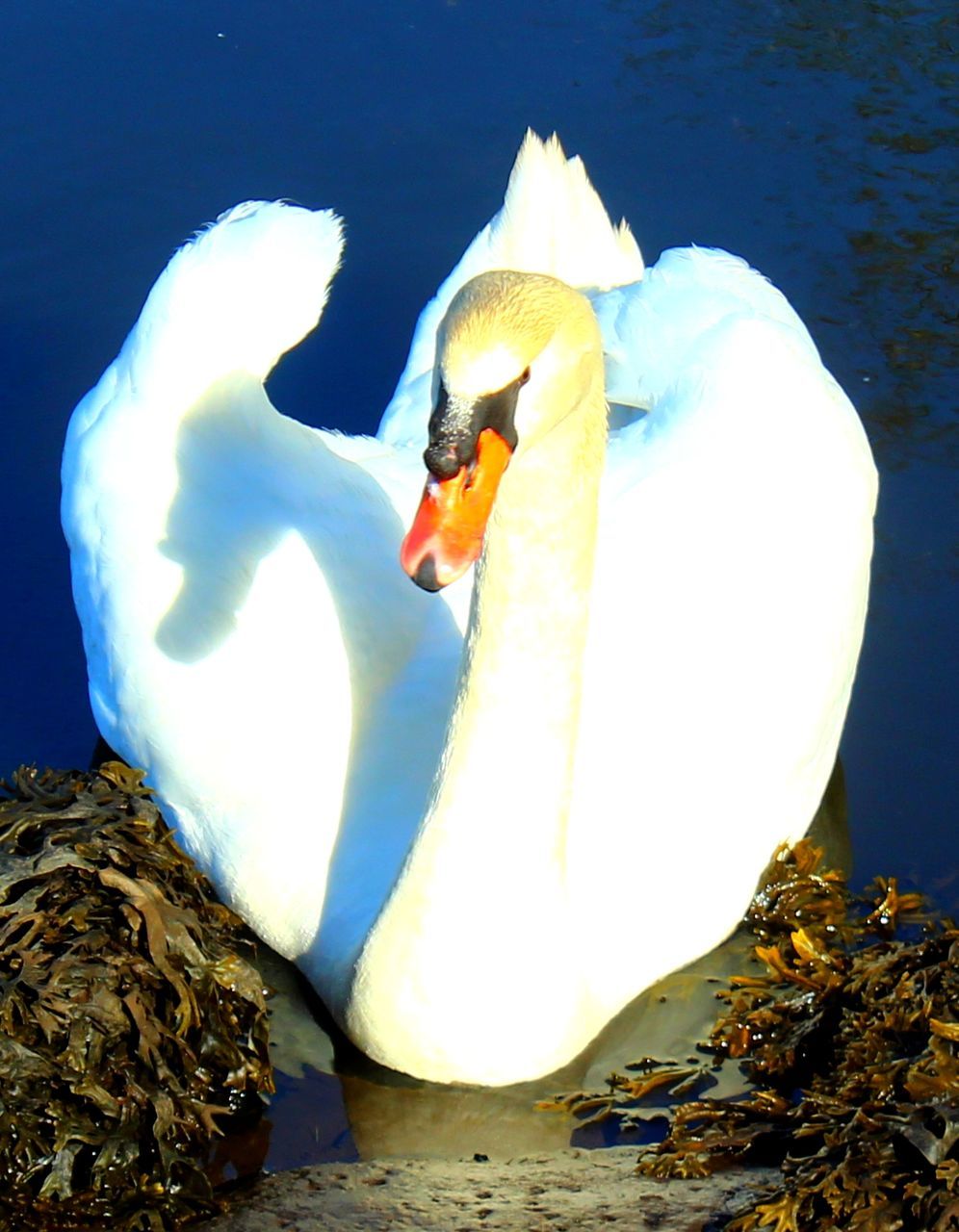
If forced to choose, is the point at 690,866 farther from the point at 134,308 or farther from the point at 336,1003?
the point at 134,308

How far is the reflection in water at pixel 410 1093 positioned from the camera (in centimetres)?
530

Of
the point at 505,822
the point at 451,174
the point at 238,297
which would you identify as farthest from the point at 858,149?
the point at 505,822

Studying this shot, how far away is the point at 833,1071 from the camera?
16.9 feet

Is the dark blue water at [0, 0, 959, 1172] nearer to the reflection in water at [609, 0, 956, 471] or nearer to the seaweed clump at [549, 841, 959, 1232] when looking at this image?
the reflection in water at [609, 0, 956, 471]

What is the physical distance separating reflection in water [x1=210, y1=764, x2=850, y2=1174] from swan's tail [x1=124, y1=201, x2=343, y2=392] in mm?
1781

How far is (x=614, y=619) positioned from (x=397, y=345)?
2.81 metres

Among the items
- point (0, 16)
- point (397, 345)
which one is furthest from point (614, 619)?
point (0, 16)

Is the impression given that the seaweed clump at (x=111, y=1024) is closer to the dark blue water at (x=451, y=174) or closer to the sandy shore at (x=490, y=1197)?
the sandy shore at (x=490, y=1197)

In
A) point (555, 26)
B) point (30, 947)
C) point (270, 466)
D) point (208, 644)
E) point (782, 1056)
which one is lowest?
point (782, 1056)

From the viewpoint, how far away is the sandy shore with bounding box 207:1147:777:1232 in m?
4.68

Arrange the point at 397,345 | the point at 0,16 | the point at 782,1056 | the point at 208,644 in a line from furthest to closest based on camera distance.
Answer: the point at 0,16 → the point at 397,345 → the point at 208,644 → the point at 782,1056

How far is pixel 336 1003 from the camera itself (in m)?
5.49

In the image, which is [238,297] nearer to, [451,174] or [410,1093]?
[410,1093]

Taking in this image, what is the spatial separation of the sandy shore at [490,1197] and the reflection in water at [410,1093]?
0.32 ft
